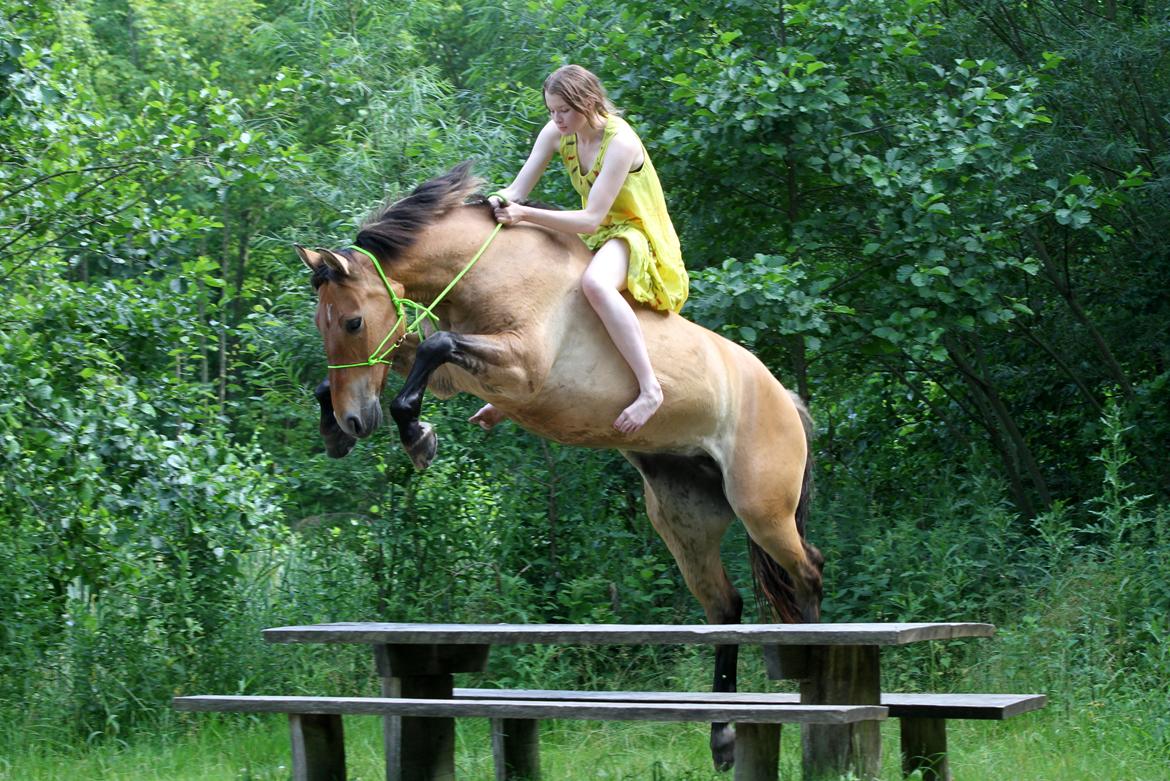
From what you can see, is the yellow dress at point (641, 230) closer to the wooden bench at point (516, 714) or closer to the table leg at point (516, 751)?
the wooden bench at point (516, 714)

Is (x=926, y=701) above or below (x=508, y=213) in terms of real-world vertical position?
below

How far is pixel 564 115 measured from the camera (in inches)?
196

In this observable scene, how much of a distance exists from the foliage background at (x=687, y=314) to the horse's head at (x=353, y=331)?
1.93m

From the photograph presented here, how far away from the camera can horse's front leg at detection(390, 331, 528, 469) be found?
454 cm

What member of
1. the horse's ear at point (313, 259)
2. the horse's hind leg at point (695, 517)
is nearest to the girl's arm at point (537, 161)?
the horse's ear at point (313, 259)

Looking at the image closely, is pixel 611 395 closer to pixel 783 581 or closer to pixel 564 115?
pixel 564 115

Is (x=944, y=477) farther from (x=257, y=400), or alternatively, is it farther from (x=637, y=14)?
(x=257, y=400)

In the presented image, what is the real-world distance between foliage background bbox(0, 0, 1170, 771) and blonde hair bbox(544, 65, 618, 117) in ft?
5.75

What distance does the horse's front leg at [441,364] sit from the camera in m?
4.54

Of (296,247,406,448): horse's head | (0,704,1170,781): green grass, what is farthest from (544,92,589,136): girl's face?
(0,704,1170,781): green grass

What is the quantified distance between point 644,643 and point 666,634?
0.33 ft

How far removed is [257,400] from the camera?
24.8 ft

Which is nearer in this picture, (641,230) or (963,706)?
(963,706)

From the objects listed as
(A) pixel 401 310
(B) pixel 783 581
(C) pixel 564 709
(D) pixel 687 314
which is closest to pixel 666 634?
(C) pixel 564 709
